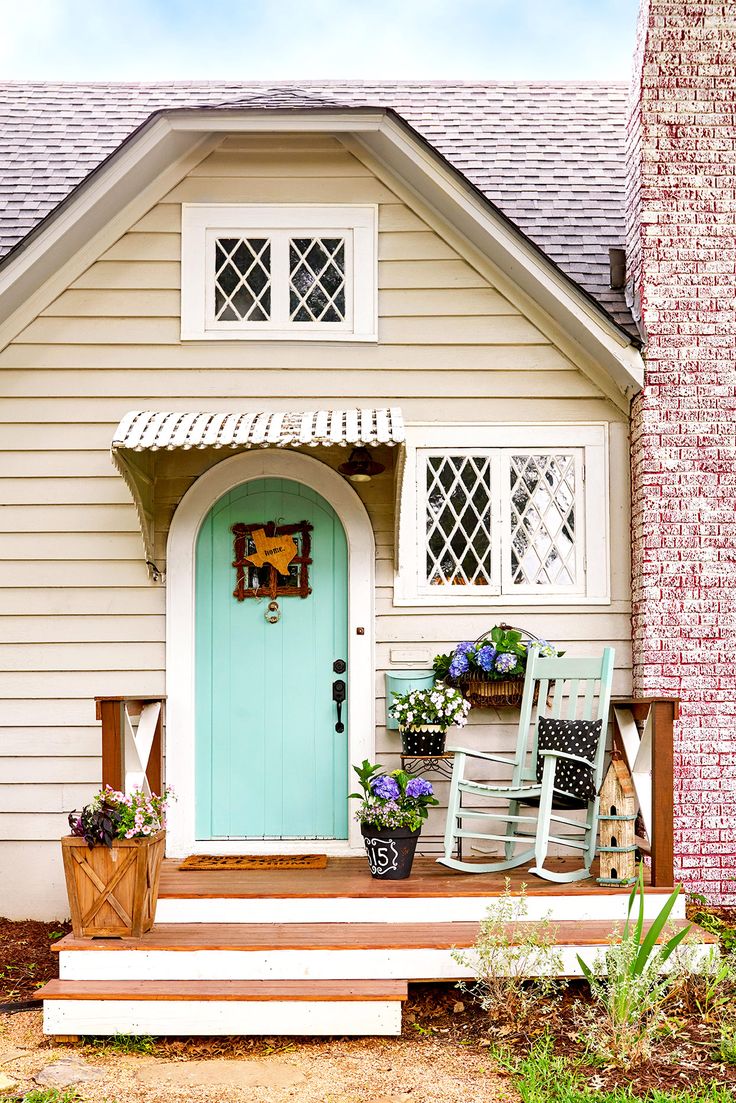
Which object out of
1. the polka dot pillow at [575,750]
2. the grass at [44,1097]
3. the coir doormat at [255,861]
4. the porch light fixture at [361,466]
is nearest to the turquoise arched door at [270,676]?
the coir doormat at [255,861]

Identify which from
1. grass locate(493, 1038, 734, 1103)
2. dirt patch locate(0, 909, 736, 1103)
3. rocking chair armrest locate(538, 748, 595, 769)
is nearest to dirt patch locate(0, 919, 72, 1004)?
dirt patch locate(0, 909, 736, 1103)

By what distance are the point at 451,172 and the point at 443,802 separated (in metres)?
3.36

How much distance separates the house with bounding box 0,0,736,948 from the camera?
588 centimetres

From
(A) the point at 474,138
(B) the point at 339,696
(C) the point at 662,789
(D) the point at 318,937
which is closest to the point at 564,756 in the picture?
(C) the point at 662,789

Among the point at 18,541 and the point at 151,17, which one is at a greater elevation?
the point at 151,17

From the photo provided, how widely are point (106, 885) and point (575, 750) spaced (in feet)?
7.28

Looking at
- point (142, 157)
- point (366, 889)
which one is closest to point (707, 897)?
point (366, 889)

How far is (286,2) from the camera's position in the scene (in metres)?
22.0

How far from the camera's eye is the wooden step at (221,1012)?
432 centimetres

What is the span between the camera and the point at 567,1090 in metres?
3.67

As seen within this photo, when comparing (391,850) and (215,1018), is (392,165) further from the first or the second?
(215,1018)

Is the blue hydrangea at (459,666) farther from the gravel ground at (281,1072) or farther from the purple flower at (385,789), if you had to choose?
the gravel ground at (281,1072)

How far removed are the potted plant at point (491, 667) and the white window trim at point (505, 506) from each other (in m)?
0.27

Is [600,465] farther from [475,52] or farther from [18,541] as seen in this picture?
[475,52]
